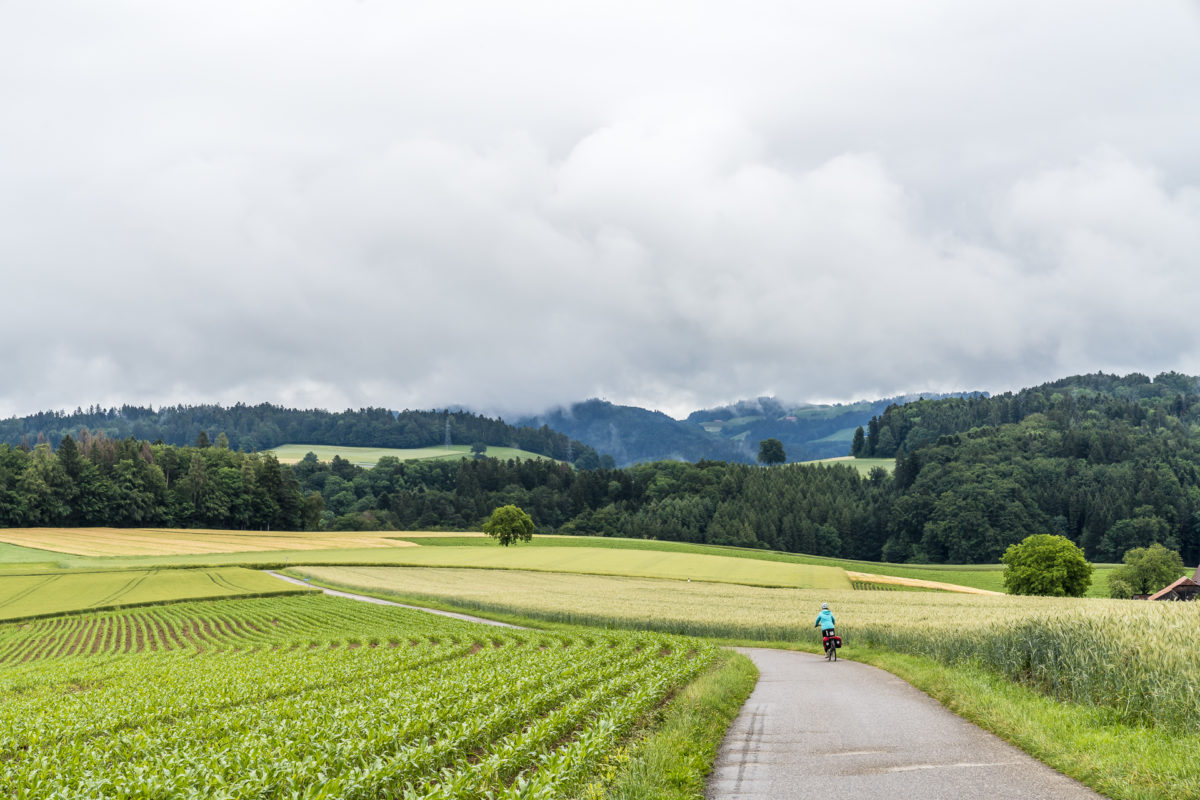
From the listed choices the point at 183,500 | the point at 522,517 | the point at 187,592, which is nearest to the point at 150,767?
the point at 187,592

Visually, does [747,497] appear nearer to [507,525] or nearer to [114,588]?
[507,525]

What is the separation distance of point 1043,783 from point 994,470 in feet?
563

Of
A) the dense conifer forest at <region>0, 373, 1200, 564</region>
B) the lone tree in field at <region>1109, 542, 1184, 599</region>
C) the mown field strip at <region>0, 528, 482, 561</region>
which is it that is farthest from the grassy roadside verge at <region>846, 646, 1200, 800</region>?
the dense conifer forest at <region>0, 373, 1200, 564</region>

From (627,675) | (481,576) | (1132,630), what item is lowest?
(481,576)

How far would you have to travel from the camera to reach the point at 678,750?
13.2 metres

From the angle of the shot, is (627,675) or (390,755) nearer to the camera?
(390,755)

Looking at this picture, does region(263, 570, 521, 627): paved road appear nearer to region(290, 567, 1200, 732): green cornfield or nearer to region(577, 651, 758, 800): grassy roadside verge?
region(290, 567, 1200, 732): green cornfield

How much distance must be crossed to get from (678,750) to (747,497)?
163445mm

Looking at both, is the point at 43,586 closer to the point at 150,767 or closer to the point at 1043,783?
the point at 150,767

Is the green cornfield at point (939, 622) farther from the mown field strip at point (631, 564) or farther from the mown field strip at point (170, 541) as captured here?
the mown field strip at point (170, 541)

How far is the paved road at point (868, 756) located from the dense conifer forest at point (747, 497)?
13662cm

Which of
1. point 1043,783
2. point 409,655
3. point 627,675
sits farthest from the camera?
point 409,655

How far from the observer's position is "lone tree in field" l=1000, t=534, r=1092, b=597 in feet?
256

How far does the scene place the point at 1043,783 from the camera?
1173 centimetres
